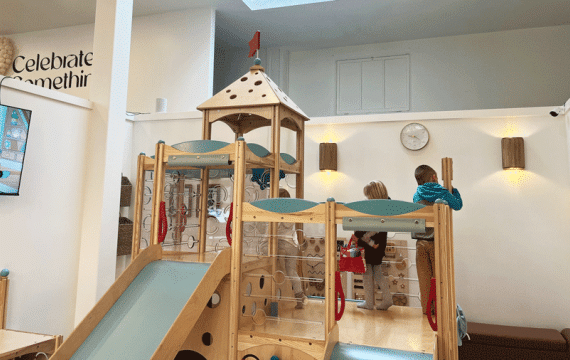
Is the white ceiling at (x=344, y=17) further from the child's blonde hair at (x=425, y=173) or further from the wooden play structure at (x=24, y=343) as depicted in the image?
the wooden play structure at (x=24, y=343)

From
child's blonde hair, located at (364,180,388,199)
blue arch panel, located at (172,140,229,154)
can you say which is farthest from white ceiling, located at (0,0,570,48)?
child's blonde hair, located at (364,180,388,199)

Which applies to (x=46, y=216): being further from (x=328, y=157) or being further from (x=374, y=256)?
(x=328, y=157)

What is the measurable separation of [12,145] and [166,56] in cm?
439

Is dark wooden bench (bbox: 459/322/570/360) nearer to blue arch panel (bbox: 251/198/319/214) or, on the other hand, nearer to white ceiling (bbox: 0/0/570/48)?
blue arch panel (bbox: 251/198/319/214)

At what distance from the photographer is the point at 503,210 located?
5301mm

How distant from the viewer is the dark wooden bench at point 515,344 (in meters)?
4.52

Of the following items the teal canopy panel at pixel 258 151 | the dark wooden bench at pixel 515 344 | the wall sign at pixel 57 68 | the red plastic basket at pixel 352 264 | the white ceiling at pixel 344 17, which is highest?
the white ceiling at pixel 344 17

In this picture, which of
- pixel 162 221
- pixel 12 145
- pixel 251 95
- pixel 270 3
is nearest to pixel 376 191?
pixel 251 95

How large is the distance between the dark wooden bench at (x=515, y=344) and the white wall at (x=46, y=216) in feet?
14.6

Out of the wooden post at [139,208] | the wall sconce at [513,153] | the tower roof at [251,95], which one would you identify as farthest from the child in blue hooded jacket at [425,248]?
the wooden post at [139,208]

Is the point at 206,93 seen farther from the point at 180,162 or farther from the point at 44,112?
the point at 180,162

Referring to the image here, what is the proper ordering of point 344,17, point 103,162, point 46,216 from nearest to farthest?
point 46,216 → point 103,162 → point 344,17

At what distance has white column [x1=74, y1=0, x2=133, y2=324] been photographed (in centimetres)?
447

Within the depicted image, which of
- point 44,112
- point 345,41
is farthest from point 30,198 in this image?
point 345,41
